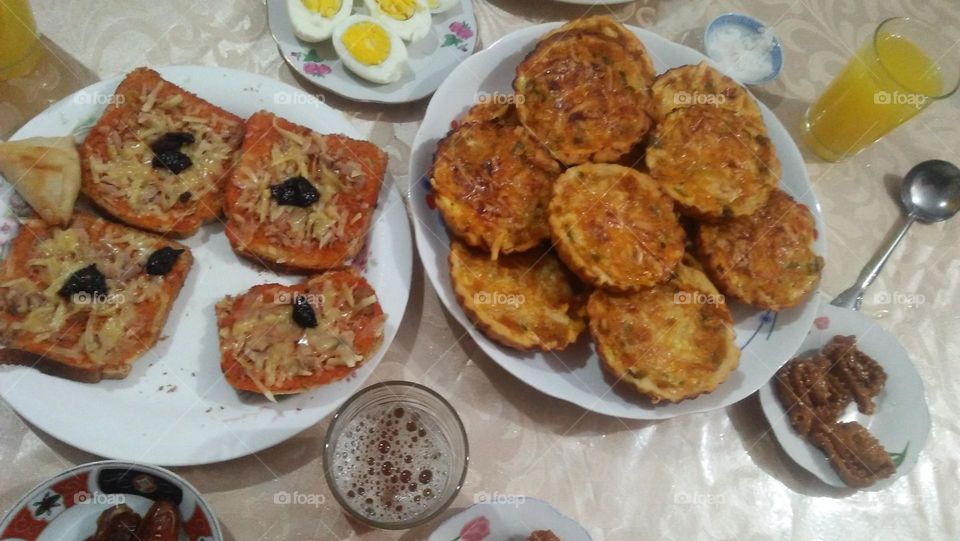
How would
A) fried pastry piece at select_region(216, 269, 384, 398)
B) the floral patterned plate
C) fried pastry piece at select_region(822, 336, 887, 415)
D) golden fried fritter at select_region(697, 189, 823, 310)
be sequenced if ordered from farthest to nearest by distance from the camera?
fried pastry piece at select_region(822, 336, 887, 415)
golden fried fritter at select_region(697, 189, 823, 310)
fried pastry piece at select_region(216, 269, 384, 398)
the floral patterned plate

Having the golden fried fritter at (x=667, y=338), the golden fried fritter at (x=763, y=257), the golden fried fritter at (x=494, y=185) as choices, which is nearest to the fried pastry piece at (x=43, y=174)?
the golden fried fritter at (x=494, y=185)

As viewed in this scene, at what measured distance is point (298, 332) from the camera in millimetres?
2275

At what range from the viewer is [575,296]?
238 cm

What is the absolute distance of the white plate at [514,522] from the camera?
2.09 m

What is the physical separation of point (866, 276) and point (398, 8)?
2.31 metres

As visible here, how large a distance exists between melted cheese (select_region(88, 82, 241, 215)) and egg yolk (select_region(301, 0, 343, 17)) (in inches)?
25.3

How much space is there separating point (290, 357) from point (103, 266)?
747mm

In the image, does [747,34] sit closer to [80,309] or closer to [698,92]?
[698,92]

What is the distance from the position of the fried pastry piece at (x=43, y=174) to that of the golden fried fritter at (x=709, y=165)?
80.8 inches

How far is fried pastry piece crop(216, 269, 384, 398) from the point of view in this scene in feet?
7.19

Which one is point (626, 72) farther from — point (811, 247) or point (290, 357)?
point (290, 357)

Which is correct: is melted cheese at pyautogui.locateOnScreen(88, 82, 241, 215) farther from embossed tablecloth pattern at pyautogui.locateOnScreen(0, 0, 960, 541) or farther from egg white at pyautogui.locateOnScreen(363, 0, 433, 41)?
egg white at pyautogui.locateOnScreen(363, 0, 433, 41)

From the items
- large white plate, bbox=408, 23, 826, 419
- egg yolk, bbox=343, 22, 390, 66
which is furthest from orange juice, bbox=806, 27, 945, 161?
egg yolk, bbox=343, 22, 390, 66

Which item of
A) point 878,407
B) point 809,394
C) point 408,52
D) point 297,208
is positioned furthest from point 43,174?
point 878,407
